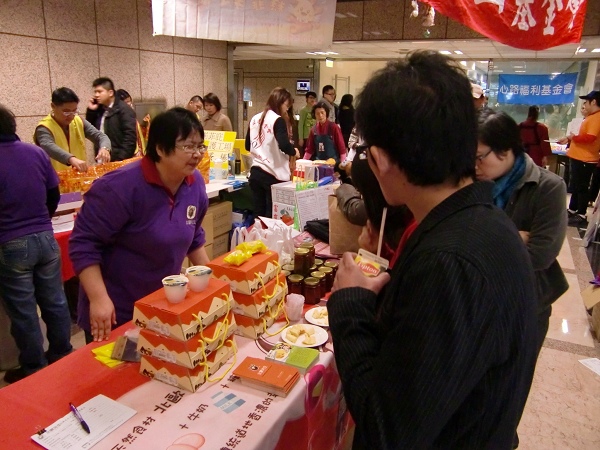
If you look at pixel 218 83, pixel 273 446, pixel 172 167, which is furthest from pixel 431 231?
pixel 218 83

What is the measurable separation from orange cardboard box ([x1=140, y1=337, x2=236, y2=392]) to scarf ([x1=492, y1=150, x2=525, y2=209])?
4.53 feet

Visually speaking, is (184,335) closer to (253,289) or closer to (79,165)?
(253,289)

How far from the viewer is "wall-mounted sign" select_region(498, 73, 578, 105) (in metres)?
8.86

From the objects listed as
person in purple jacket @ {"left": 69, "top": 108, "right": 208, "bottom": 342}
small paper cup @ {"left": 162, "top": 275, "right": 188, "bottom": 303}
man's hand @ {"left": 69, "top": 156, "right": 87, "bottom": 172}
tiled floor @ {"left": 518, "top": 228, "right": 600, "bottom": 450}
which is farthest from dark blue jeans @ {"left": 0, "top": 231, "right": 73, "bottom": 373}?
tiled floor @ {"left": 518, "top": 228, "right": 600, "bottom": 450}

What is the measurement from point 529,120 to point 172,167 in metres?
6.61

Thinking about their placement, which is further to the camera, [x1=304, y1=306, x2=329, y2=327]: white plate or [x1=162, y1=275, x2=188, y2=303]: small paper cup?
[x1=304, y1=306, x2=329, y2=327]: white plate

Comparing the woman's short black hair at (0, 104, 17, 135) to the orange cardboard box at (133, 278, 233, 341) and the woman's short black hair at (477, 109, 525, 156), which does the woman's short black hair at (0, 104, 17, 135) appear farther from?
the woman's short black hair at (477, 109, 525, 156)

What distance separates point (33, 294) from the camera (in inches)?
101

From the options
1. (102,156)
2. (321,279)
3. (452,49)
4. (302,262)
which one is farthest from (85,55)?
(452,49)

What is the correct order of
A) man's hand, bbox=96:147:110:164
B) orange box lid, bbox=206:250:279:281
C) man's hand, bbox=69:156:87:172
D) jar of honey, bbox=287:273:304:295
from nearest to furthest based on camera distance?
1. orange box lid, bbox=206:250:279:281
2. jar of honey, bbox=287:273:304:295
3. man's hand, bbox=69:156:87:172
4. man's hand, bbox=96:147:110:164

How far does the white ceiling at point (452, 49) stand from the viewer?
626cm

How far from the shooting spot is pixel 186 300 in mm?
1301

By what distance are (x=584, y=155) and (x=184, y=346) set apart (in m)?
6.54

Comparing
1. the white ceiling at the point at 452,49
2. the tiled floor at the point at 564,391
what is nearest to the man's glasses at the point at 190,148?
the tiled floor at the point at 564,391
